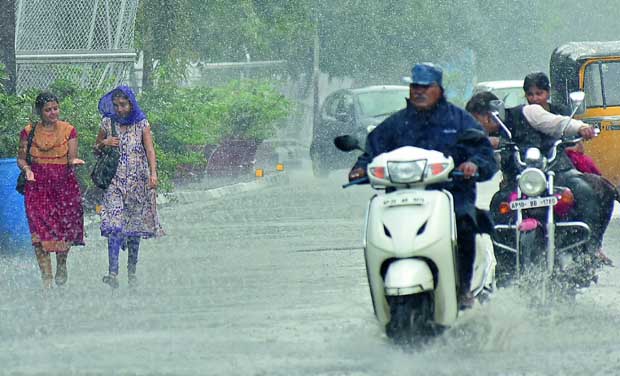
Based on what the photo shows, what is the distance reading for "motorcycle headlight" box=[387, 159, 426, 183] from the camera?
26.4ft

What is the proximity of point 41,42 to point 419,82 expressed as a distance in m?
17.0

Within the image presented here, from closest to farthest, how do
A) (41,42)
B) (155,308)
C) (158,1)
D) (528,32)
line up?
(155,308)
(41,42)
(158,1)
(528,32)

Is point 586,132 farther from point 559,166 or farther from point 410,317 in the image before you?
point 410,317

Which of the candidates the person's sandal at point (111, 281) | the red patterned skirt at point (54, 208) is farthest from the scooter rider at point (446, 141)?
the red patterned skirt at point (54, 208)

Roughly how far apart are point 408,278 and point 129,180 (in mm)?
5587

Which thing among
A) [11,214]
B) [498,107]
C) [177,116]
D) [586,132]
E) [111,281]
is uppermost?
[498,107]

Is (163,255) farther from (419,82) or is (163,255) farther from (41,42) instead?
(41,42)

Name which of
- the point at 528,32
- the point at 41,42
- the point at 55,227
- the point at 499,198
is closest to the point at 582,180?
the point at 499,198

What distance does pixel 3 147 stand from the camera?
1695 centimetres

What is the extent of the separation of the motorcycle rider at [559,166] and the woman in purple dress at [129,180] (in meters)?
3.70

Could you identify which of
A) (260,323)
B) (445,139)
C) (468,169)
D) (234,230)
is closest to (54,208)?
(260,323)

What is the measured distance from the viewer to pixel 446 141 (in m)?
8.52

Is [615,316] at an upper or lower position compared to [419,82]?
lower

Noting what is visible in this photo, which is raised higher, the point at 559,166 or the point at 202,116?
the point at 559,166
